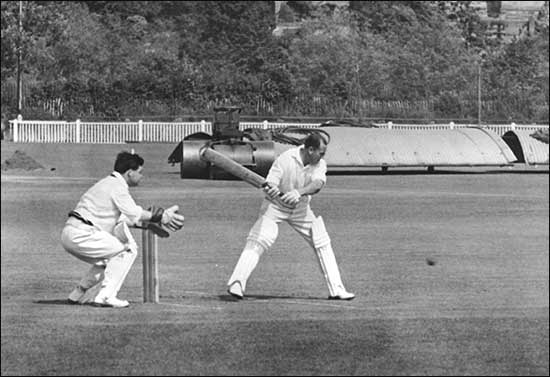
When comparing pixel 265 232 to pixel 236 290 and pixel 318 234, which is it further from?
pixel 318 234

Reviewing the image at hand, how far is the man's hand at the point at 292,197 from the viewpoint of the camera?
5844mm

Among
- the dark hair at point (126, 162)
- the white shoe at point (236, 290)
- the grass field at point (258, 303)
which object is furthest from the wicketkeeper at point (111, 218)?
the white shoe at point (236, 290)

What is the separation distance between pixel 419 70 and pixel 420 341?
4.35 feet

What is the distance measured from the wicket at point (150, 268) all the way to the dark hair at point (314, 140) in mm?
741

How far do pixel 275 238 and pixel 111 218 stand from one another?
1246mm

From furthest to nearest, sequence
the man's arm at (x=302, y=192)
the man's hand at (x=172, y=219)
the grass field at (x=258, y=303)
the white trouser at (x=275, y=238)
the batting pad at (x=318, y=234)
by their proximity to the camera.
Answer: the batting pad at (x=318, y=234) < the white trouser at (x=275, y=238) < the man's arm at (x=302, y=192) < the grass field at (x=258, y=303) < the man's hand at (x=172, y=219)

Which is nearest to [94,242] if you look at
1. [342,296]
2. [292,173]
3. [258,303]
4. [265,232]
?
[292,173]

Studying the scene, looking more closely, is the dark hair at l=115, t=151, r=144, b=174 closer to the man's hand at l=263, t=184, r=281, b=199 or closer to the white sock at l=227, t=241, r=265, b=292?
the man's hand at l=263, t=184, r=281, b=199

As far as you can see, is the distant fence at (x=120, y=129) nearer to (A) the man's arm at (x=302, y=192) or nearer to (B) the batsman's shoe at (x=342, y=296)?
(A) the man's arm at (x=302, y=192)

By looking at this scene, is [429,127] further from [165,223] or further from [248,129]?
[165,223]

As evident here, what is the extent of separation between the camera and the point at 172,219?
5133 millimetres

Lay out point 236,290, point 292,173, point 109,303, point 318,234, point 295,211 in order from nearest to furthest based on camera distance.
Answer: point 109,303 < point 292,173 < point 295,211 < point 236,290 < point 318,234

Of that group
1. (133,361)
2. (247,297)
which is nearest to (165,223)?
(133,361)

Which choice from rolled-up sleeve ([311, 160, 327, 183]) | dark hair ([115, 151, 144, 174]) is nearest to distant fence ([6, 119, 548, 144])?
rolled-up sleeve ([311, 160, 327, 183])
